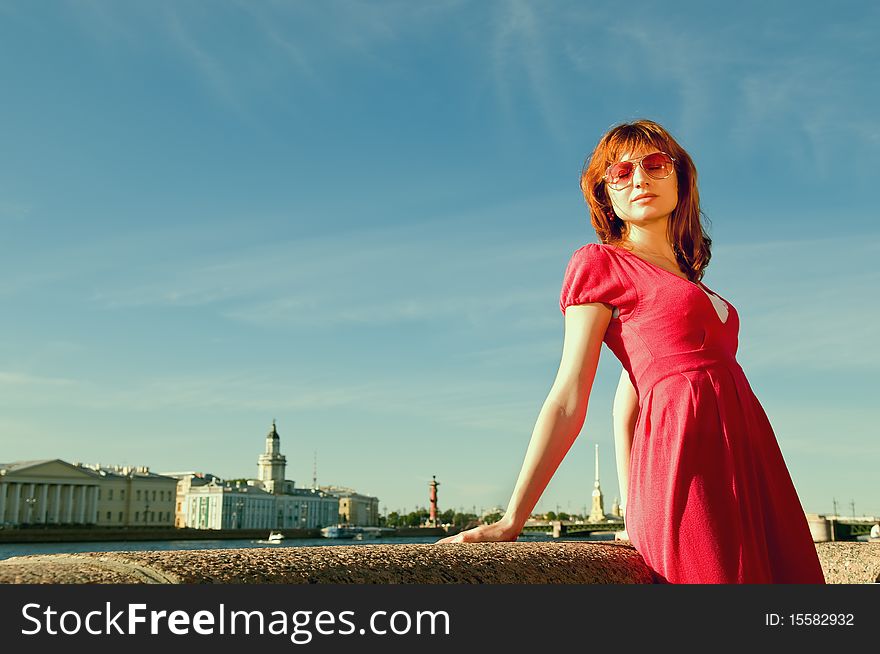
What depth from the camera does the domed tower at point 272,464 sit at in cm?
12119

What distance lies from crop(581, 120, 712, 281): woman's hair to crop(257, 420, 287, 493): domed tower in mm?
120897

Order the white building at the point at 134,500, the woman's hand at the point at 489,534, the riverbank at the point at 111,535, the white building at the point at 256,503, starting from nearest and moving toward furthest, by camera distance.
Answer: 1. the woman's hand at the point at 489,534
2. the riverbank at the point at 111,535
3. the white building at the point at 134,500
4. the white building at the point at 256,503

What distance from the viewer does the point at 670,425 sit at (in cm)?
160

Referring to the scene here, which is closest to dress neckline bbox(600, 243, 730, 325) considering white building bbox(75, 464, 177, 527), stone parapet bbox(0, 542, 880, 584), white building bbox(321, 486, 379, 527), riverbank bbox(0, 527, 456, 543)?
stone parapet bbox(0, 542, 880, 584)

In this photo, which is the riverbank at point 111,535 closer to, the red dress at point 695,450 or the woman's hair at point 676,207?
the woman's hair at point 676,207

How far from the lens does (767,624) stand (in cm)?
117

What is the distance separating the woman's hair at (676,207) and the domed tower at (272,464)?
397 feet

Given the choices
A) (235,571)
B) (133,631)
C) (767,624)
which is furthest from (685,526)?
(133,631)

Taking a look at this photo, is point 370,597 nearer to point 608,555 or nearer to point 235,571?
point 235,571

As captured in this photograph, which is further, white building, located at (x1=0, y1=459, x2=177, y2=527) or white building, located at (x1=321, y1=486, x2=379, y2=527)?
white building, located at (x1=321, y1=486, x2=379, y2=527)

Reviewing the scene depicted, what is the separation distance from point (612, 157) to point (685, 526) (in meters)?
0.83

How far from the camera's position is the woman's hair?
76.3 inches

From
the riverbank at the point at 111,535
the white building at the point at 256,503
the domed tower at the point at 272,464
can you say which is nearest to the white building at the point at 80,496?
the white building at the point at 256,503

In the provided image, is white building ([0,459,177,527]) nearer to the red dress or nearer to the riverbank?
the riverbank
